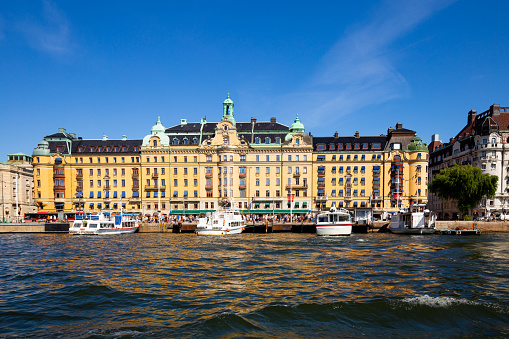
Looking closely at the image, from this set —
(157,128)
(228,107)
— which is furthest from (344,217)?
(157,128)

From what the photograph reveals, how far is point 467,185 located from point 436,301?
78.6 meters

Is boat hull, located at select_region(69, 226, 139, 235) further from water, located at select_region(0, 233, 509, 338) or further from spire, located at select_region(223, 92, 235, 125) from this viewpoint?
spire, located at select_region(223, 92, 235, 125)

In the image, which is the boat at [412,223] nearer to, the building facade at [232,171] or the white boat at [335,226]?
the white boat at [335,226]

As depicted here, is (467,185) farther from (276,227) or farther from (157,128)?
(157,128)

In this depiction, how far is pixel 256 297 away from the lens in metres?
22.3

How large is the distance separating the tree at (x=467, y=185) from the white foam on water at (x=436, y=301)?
76.8 meters

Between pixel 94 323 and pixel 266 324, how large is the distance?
26.5ft

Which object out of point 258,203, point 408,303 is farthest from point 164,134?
point 408,303

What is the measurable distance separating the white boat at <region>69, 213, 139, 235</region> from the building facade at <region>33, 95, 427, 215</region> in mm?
22165

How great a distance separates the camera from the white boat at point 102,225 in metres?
80.9

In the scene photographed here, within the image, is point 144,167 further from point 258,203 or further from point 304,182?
point 304,182

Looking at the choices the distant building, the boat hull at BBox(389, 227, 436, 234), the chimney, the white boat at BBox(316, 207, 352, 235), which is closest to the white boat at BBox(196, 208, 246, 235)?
the white boat at BBox(316, 207, 352, 235)

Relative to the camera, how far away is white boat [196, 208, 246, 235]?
246 feet

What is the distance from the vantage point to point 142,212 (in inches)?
4461
